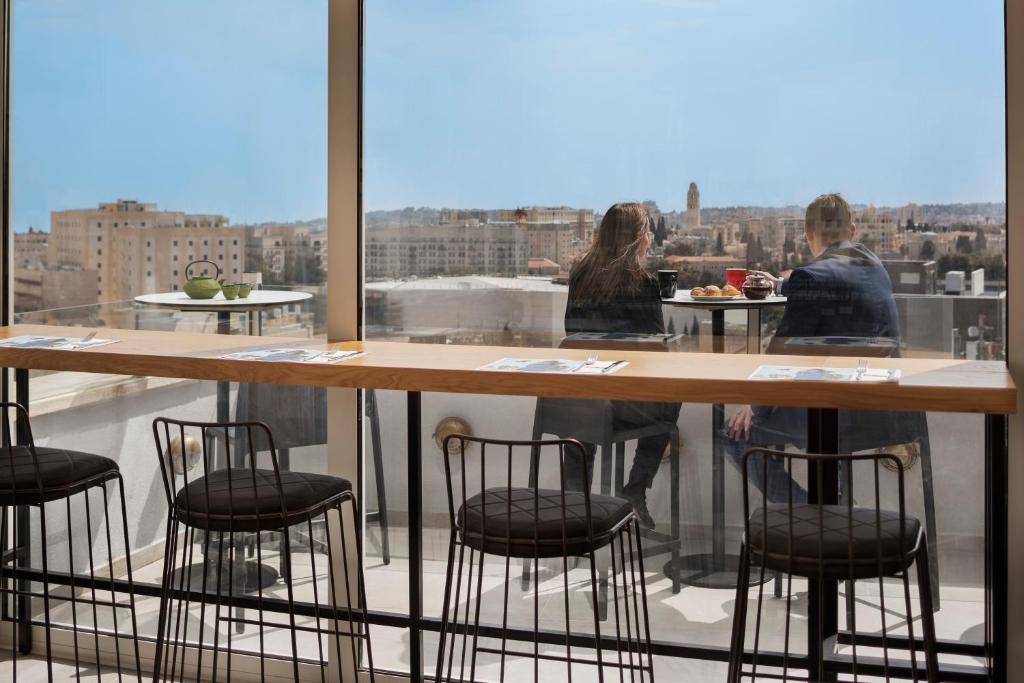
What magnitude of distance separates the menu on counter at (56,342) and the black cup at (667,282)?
1.72m

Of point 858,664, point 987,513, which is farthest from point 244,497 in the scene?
point 987,513

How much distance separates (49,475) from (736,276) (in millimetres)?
2050

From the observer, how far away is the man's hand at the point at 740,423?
318 cm

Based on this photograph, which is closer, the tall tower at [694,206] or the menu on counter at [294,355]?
the menu on counter at [294,355]

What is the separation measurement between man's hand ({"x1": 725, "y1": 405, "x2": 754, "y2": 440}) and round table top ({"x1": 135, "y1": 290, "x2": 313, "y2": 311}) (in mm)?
1435

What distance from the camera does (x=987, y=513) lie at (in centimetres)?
301

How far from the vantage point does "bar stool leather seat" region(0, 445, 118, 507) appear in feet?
9.82

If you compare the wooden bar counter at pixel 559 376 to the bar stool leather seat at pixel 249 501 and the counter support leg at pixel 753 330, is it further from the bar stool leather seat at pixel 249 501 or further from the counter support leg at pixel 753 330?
the bar stool leather seat at pixel 249 501

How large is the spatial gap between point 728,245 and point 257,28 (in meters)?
1.70

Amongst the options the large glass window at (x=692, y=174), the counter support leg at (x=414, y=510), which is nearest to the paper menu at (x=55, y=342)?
the large glass window at (x=692, y=174)

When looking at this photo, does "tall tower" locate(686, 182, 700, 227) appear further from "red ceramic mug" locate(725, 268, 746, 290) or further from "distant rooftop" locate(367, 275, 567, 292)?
"distant rooftop" locate(367, 275, 567, 292)

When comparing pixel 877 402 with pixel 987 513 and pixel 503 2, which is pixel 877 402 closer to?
pixel 987 513

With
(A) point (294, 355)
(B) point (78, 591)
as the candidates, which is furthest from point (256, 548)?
(A) point (294, 355)

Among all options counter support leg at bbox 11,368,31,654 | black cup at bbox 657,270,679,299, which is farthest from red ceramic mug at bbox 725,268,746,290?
counter support leg at bbox 11,368,31,654
